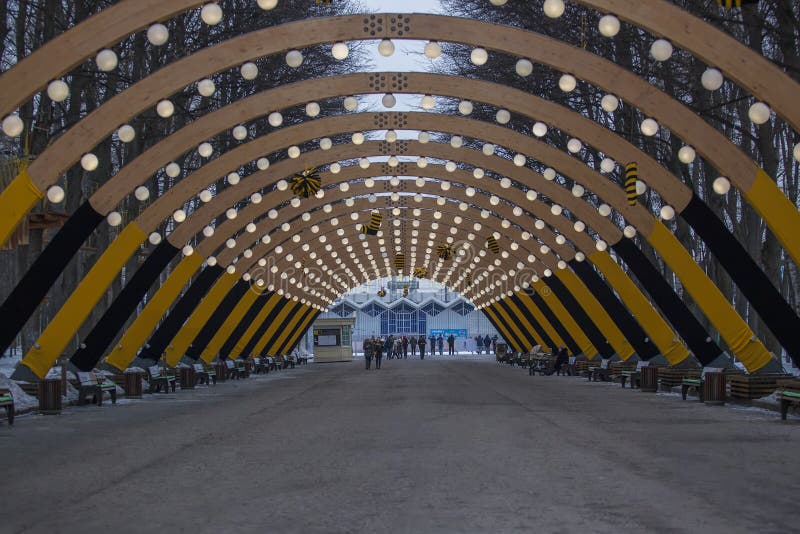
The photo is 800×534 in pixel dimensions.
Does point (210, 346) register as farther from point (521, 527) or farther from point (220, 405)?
point (521, 527)

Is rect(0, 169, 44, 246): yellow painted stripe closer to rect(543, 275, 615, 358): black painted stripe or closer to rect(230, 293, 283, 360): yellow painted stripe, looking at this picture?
rect(543, 275, 615, 358): black painted stripe

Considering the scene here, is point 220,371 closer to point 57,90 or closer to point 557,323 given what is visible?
point 557,323

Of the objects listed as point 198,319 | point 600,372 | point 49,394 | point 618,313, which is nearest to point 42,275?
point 49,394

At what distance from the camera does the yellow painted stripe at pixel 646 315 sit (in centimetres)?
2809

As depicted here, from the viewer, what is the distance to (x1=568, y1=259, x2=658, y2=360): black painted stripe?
30.6 metres

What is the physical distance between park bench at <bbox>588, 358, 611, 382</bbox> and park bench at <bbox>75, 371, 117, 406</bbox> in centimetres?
1867

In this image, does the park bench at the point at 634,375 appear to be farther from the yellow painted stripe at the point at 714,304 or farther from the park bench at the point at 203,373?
the park bench at the point at 203,373

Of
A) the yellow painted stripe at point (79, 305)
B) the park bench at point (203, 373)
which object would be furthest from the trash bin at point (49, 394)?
the park bench at point (203, 373)

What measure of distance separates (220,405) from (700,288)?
11708 mm

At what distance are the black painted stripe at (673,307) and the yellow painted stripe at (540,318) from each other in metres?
17.5

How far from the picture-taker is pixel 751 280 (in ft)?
68.7

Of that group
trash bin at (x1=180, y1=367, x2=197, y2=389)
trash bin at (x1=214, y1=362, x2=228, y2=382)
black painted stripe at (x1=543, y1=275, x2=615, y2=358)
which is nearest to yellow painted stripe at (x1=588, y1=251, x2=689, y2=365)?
black painted stripe at (x1=543, y1=275, x2=615, y2=358)

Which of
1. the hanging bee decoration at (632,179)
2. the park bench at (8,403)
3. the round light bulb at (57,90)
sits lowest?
the park bench at (8,403)

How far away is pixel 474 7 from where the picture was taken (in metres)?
27.4
